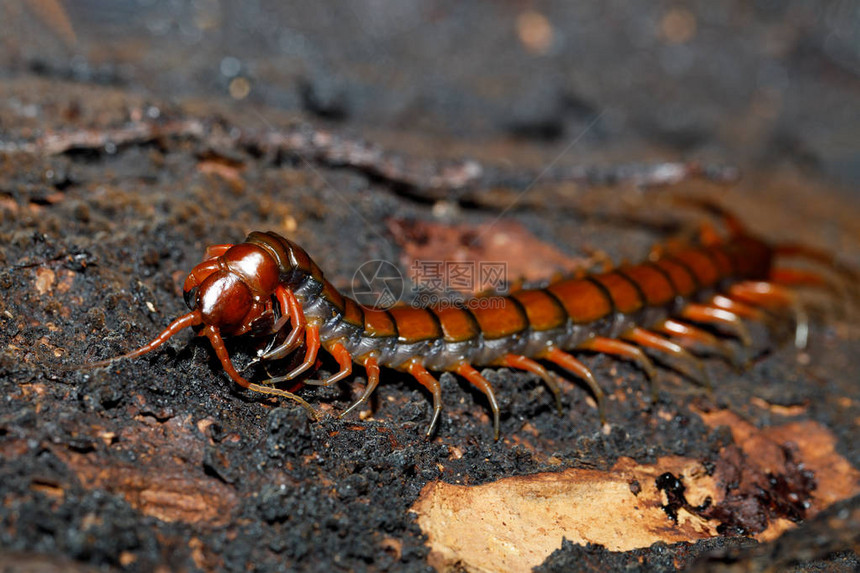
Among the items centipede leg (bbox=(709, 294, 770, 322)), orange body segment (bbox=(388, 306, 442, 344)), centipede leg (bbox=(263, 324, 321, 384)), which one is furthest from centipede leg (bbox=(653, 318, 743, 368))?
centipede leg (bbox=(263, 324, 321, 384))

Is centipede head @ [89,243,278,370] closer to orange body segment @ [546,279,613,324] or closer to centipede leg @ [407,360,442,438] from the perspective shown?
centipede leg @ [407,360,442,438]

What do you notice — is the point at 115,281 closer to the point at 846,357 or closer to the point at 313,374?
the point at 313,374

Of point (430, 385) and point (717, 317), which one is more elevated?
point (430, 385)

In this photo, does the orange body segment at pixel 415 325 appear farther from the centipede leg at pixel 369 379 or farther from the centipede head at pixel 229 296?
the centipede head at pixel 229 296

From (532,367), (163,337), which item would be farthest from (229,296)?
(532,367)

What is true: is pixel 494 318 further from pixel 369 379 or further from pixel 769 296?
pixel 769 296

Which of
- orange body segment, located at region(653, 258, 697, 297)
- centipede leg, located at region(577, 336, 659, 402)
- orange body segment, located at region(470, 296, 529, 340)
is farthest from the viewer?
orange body segment, located at region(653, 258, 697, 297)

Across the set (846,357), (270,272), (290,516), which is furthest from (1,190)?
(846,357)
